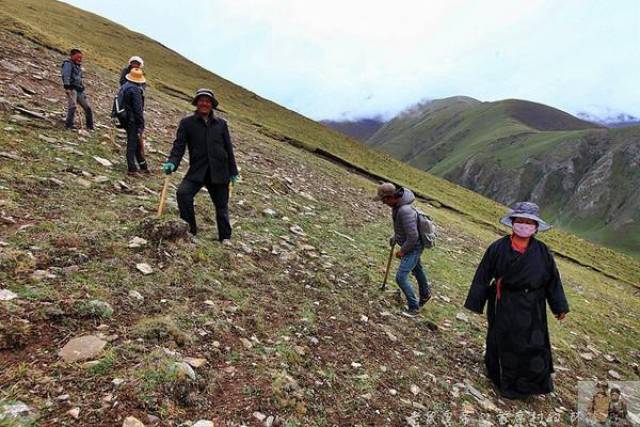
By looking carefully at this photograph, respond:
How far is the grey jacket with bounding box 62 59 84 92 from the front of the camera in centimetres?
1527

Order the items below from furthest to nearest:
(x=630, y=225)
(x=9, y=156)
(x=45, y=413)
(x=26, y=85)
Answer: (x=630, y=225)
(x=26, y=85)
(x=9, y=156)
(x=45, y=413)

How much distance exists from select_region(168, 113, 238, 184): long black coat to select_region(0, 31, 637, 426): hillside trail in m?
1.44

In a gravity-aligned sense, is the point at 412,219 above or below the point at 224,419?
above

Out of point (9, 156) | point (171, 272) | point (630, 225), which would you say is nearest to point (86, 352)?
point (171, 272)

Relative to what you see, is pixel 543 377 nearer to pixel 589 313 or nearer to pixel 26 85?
pixel 589 313

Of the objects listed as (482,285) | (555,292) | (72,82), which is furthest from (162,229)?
(72,82)

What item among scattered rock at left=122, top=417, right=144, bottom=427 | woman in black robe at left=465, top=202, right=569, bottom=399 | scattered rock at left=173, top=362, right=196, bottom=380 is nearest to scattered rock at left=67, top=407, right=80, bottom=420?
scattered rock at left=122, top=417, right=144, bottom=427

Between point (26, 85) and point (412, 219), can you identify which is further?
point (26, 85)

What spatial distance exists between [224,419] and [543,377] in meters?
5.69

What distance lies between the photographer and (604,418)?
7.99 metres

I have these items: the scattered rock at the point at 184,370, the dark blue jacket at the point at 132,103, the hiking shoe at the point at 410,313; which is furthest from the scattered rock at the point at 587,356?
the dark blue jacket at the point at 132,103

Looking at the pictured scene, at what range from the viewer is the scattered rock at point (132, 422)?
475 cm

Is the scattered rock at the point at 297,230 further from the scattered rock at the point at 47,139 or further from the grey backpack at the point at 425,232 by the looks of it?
the scattered rock at the point at 47,139

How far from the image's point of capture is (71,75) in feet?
50.5
